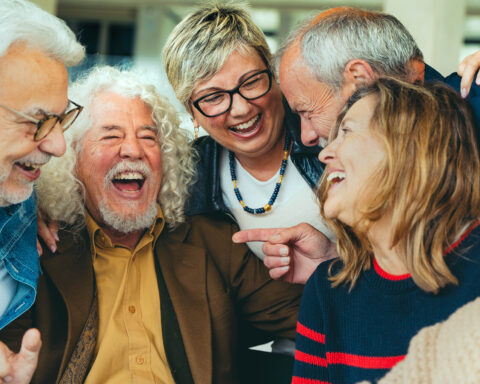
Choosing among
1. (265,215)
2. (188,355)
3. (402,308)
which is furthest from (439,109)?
(188,355)

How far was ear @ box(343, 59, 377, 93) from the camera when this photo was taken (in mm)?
1951

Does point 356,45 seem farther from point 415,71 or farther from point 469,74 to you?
point 469,74

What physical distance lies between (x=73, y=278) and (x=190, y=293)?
0.43m

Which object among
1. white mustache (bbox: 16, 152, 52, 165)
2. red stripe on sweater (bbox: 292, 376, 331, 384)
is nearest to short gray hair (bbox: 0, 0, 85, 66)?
white mustache (bbox: 16, 152, 52, 165)

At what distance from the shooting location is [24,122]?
5.66ft

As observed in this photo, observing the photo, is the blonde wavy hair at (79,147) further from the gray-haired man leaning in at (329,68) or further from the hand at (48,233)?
the gray-haired man leaning in at (329,68)

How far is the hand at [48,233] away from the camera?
213cm

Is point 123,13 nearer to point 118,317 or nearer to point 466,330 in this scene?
point 118,317

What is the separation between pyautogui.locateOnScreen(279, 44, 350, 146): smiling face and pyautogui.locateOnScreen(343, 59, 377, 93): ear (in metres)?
0.06

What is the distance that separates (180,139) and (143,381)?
0.99m

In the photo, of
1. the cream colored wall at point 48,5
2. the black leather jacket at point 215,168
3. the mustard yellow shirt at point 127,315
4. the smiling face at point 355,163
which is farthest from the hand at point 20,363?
the cream colored wall at point 48,5

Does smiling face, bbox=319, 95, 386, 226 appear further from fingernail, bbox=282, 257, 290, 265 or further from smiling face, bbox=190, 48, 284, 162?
smiling face, bbox=190, 48, 284, 162

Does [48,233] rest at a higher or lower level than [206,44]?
lower

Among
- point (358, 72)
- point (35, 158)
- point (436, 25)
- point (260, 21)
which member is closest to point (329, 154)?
point (358, 72)
